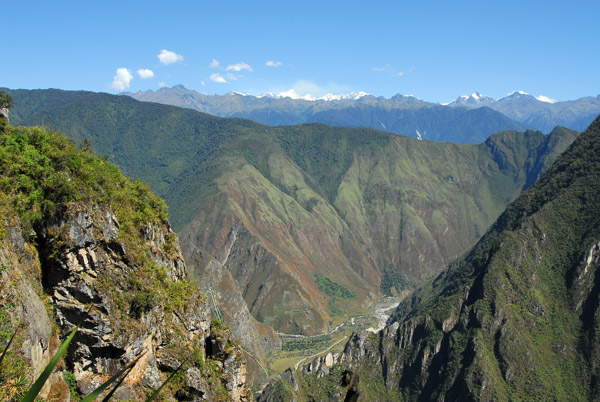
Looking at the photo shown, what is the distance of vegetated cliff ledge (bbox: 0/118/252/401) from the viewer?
2588 cm

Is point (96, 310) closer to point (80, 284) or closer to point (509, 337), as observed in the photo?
point (80, 284)

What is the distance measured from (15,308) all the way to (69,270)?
5.75 metres

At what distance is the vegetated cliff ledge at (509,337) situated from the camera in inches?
5123

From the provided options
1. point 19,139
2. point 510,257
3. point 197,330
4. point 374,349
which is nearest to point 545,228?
point 510,257

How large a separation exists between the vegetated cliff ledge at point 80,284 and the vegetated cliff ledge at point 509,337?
98.2 m

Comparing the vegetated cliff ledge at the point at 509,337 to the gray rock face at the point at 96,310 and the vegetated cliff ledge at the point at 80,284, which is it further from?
the gray rock face at the point at 96,310

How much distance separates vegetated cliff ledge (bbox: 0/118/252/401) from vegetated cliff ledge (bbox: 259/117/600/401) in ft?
322

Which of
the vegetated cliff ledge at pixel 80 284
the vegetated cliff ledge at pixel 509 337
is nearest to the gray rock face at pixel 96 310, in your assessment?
the vegetated cliff ledge at pixel 80 284

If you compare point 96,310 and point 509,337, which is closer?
point 96,310

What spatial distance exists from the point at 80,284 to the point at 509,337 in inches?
5191

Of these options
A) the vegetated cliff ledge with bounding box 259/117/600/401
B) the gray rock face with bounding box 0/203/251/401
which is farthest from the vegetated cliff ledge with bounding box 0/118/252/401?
the vegetated cliff ledge with bounding box 259/117/600/401

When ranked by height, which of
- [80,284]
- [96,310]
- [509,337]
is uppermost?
[80,284]

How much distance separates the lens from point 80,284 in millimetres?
29766

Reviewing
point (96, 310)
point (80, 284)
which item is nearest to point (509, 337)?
point (96, 310)
